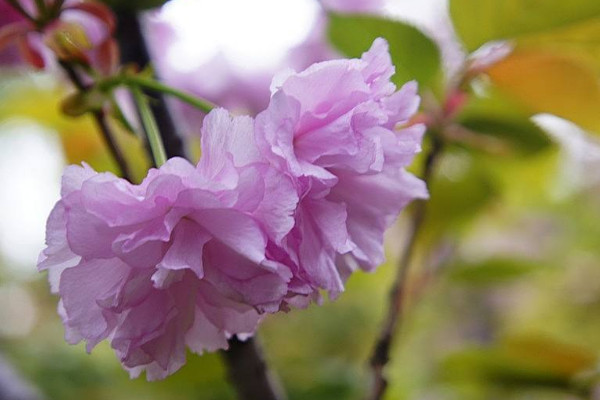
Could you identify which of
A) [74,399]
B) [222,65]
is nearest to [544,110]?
[222,65]

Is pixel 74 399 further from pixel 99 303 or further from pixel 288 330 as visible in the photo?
pixel 99 303

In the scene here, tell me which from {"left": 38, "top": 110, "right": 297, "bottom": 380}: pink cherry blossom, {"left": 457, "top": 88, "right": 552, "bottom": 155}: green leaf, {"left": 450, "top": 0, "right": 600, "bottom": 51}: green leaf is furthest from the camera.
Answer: {"left": 457, "top": 88, "right": 552, "bottom": 155}: green leaf

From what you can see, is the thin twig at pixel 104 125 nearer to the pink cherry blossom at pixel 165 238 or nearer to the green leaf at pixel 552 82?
the pink cherry blossom at pixel 165 238

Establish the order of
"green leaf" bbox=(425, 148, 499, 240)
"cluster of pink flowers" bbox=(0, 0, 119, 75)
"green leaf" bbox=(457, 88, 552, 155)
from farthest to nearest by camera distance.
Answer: "green leaf" bbox=(425, 148, 499, 240), "green leaf" bbox=(457, 88, 552, 155), "cluster of pink flowers" bbox=(0, 0, 119, 75)

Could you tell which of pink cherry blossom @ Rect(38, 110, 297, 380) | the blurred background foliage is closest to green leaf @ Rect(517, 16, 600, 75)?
the blurred background foliage

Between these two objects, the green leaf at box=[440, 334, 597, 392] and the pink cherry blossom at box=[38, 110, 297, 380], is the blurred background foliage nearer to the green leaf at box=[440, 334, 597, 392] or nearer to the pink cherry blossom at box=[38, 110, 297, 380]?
the green leaf at box=[440, 334, 597, 392]

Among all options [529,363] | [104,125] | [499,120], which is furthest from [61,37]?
[529,363]
